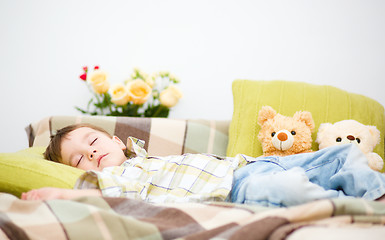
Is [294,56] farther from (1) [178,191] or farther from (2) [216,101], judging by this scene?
(1) [178,191]

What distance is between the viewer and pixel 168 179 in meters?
1.06

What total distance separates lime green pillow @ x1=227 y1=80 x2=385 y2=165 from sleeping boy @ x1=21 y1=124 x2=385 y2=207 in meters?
0.24

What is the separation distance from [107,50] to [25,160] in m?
1.08

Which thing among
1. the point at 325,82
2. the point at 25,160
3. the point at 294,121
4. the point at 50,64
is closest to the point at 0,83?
the point at 50,64

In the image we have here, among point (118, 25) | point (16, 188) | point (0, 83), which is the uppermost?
point (118, 25)

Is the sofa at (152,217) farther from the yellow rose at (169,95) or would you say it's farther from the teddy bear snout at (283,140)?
the yellow rose at (169,95)

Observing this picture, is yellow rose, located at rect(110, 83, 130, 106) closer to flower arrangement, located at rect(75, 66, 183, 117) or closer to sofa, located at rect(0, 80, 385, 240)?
flower arrangement, located at rect(75, 66, 183, 117)

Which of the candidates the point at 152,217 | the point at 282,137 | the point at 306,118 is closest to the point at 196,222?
the point at 152,217

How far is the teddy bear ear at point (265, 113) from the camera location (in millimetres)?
1344

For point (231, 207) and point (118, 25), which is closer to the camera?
point (231, 207)

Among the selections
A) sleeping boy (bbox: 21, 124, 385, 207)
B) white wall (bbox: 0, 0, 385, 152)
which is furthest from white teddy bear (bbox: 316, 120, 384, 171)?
white wall (bbox: 0, 0, 385, 152)

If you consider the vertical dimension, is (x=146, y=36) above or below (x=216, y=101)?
above

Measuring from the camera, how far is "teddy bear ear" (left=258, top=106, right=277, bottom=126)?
52.9 inches

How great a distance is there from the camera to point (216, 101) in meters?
1.91
